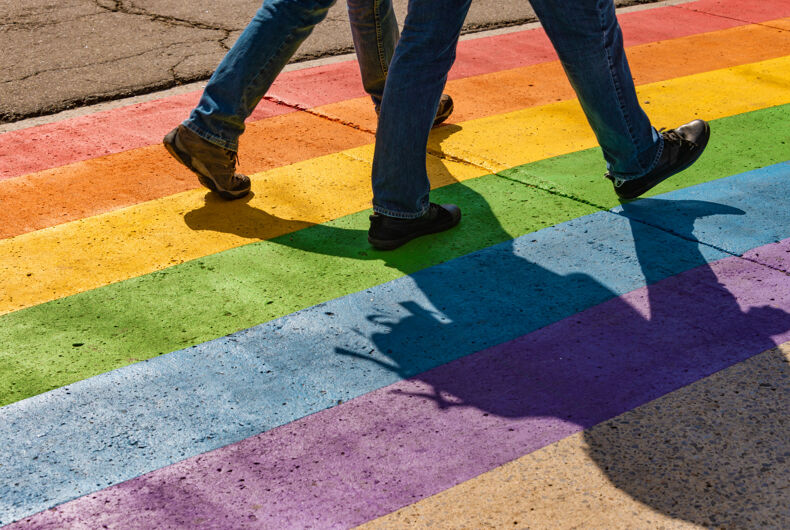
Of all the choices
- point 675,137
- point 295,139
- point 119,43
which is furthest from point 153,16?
point 675,137

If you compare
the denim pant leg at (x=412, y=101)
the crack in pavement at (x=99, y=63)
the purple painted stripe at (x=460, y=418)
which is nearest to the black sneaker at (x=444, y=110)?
the denim pant leg at (x=412, y=101)

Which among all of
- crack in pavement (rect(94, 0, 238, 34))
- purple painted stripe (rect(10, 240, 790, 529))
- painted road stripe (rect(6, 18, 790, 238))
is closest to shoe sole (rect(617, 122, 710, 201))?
purple painted stripe (rect(10, 240, 790, 529))

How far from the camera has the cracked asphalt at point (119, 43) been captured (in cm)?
568

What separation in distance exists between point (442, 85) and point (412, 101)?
153 millimetres

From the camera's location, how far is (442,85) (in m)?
3.56

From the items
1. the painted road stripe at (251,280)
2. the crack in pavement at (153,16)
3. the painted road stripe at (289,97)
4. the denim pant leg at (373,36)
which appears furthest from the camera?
the crack in pavement at (153,16)

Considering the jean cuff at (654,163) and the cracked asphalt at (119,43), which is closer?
the jean cuff at (654,163)

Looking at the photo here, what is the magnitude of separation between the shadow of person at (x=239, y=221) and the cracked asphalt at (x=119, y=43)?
69.6 inches

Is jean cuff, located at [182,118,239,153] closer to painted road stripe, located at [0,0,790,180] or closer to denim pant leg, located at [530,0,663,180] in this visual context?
painted road stripe, located at [0,0,790,180]

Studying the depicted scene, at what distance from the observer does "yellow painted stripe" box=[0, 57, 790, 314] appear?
358cm

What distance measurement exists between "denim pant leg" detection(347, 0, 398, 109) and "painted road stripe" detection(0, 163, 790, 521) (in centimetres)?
106

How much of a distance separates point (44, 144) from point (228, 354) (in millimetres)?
2371

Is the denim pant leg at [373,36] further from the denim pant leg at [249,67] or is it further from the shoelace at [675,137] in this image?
the shoelace at [675,137]

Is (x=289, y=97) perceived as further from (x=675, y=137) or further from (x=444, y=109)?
(x=675, y=137)
